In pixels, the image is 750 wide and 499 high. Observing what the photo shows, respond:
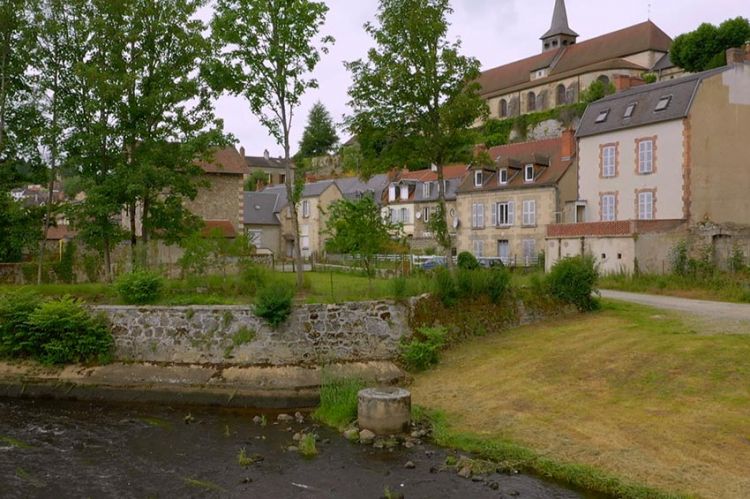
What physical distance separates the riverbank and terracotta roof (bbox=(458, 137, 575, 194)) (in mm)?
25684

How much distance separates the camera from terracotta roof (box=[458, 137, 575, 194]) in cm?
3778

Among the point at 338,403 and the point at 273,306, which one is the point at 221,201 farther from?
the point at 338,403

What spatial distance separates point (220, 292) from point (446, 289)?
6.58 metres

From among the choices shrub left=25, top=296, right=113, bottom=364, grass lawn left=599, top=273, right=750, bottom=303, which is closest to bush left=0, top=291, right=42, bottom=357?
shrub left=25, top=296, right=113, bottom=364

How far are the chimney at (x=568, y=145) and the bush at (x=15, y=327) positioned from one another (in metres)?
30.0

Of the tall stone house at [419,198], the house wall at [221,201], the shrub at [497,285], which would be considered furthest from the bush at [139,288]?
the tall stone house at [419,198]

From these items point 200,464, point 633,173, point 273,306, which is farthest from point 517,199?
point 200,464

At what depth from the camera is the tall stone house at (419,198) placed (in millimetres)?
45750

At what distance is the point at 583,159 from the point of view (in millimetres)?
35125

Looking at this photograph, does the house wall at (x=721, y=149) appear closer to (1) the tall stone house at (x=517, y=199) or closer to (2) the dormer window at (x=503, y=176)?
(1) the tall stone house at (x=517, y=199)

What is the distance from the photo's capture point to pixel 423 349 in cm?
1520

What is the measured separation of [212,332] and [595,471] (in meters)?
9.88

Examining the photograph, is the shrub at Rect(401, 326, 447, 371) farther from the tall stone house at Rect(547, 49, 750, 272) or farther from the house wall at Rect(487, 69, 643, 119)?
the house wall at Rect(487, 69, 643, 119)

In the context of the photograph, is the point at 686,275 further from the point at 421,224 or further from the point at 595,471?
the point at 421,224
